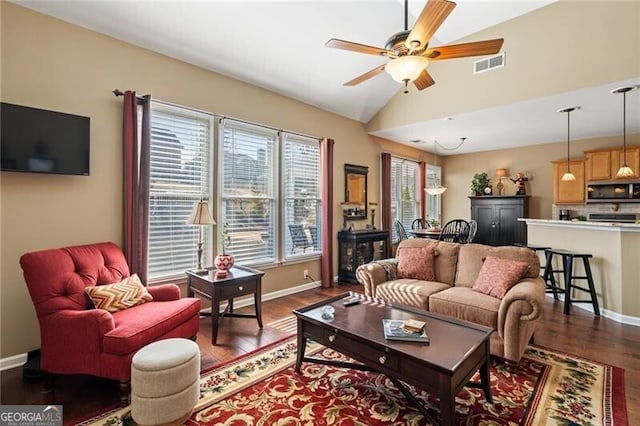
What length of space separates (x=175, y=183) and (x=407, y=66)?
2.75 meters

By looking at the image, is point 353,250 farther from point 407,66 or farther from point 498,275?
point 407,66

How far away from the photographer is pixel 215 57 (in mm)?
3629

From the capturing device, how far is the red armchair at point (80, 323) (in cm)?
209

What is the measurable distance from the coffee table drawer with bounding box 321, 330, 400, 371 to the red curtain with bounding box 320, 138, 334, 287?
114 inches

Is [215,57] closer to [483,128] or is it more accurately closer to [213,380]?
[213,380]

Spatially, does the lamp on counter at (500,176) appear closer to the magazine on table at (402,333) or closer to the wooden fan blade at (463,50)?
the wooden fan blade at (463,50)

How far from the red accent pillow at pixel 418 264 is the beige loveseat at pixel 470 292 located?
0.20ft

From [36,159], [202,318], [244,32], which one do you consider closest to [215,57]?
[244,32]

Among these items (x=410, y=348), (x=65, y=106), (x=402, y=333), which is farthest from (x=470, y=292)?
(x=65, y=106)

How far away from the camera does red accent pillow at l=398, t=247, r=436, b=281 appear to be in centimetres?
359

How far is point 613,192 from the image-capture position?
19.8 ft

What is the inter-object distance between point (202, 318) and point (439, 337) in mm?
2806

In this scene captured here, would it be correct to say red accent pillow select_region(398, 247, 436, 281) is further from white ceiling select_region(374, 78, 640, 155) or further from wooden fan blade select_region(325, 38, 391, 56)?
white ceiling select_region(374, 78, 640, 155)

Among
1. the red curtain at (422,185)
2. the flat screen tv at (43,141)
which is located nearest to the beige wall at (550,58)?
the red curtain at (422,185)
